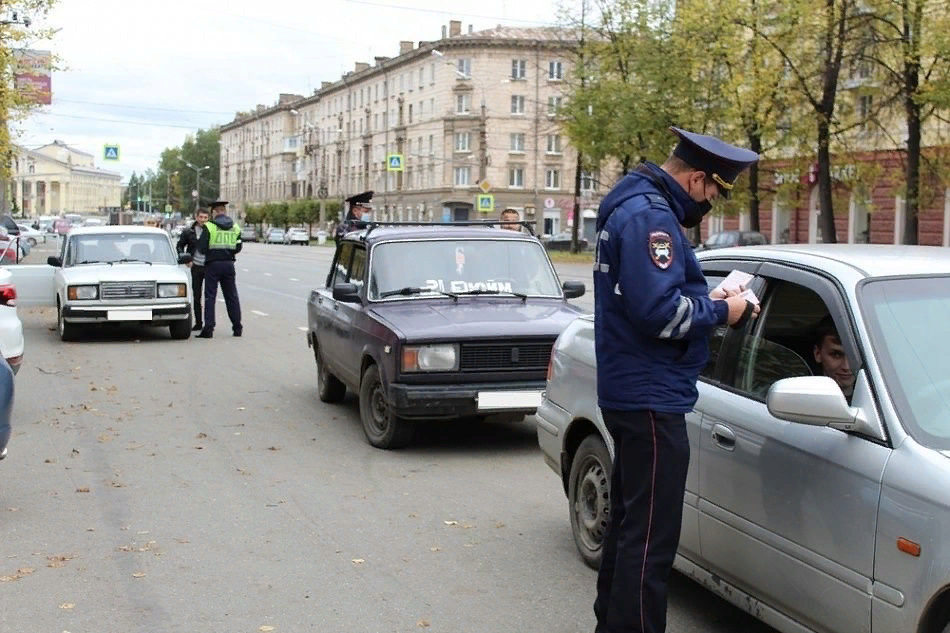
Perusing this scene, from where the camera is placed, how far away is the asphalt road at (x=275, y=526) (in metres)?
5.52

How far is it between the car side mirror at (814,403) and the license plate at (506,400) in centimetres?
489

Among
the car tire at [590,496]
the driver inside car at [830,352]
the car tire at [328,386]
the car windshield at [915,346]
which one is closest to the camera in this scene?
the car windshield at [915,346]

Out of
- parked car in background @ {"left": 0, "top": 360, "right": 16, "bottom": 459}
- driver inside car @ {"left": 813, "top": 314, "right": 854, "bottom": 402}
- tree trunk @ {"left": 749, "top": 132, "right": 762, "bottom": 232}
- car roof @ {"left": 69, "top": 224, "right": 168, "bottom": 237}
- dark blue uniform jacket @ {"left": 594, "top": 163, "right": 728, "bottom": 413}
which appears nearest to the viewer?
dark blue uniform jacket @ {"left": 594, "top": 163, "right": 728, "bottom": 413}

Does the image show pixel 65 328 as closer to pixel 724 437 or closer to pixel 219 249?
pixel 219 249

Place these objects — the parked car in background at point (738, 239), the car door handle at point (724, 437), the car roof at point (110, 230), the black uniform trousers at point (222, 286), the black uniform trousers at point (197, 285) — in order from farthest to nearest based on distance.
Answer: the parked car in background at point (738, 239) < the car roof at point (110, 230) < the black uniform trousers at point (197, 285) < the black uniform trousers at point (222, 286) < the car door handle at point (724, 437)

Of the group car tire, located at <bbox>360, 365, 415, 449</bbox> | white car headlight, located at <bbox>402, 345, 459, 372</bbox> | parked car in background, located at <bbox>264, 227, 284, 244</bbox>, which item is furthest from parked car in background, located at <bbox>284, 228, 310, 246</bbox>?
white car headlight, located at <bbox>402, 345, 459, 372</bbox>

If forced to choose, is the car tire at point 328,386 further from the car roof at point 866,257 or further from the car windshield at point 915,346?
the car windshield at point 915,346

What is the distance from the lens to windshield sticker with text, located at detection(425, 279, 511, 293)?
401 inches

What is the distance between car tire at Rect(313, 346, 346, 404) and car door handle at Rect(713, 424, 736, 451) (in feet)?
23.5

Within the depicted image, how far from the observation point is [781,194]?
141 feet

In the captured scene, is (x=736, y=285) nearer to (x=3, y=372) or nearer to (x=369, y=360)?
(x=3, y=372)

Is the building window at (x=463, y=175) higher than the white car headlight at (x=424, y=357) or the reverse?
higher

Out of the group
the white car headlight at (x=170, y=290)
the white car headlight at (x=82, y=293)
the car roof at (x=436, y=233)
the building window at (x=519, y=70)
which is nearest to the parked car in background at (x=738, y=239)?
the white car headlight at (x=170, y=290)

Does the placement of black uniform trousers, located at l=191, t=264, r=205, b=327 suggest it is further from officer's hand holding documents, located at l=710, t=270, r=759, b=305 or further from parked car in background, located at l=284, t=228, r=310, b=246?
parked car in background, located at l=284, t=228, r=310, b=246
